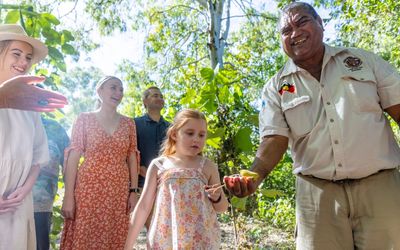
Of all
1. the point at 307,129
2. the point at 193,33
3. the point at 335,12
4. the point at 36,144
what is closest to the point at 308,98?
the point at 307,129

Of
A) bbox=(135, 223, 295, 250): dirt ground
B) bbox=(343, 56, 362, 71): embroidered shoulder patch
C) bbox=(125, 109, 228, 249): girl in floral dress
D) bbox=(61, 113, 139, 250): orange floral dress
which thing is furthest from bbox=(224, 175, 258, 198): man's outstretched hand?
bbox=(135, 223, 295, 250): dirt ground

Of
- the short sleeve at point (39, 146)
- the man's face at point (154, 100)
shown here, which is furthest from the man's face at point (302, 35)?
the man's face at point (154, 100)

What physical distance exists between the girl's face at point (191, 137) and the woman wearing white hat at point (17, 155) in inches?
30.0

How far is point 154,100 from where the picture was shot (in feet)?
11.7

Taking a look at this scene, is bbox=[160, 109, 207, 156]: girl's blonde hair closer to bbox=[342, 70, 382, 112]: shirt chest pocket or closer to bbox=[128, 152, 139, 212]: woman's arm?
bbox=[128, 152, 139, 212]: woman's arm

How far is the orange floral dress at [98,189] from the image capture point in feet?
8.84

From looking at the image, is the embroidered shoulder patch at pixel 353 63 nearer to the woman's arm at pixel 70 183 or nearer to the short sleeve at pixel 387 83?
the short sleeve at pixel 387 83

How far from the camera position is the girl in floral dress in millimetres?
2105

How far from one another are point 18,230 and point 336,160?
148 cm

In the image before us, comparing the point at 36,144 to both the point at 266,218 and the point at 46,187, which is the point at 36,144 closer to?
the point at 46,187

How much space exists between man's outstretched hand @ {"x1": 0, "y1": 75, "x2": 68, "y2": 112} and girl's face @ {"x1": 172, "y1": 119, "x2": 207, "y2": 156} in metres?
0.89

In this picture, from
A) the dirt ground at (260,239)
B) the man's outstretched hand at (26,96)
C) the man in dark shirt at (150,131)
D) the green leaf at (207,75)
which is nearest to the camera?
the man's outstretched hand at (26,96)

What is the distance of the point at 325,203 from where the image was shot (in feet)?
5.44

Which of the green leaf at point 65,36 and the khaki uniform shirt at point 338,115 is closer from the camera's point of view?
the khaki uniform shirt at point 338,115
